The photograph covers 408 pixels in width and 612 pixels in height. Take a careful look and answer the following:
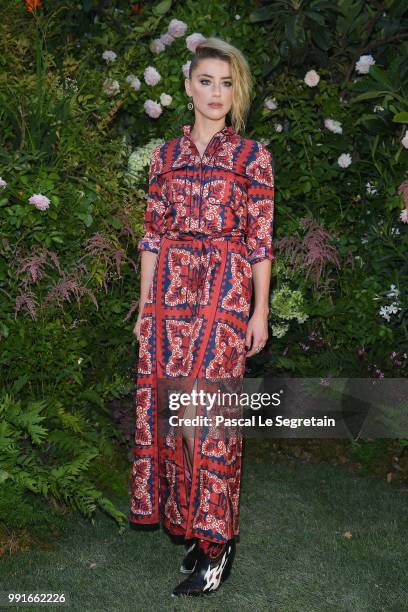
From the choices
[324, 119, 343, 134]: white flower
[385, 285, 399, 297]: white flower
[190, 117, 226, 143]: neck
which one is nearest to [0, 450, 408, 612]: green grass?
[385, 285, 399, 297]: white flower

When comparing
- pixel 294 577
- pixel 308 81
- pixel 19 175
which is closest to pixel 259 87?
pixel 308 81

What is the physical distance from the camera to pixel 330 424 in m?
6.14

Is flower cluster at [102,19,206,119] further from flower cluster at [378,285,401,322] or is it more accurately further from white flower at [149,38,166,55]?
flower cluster at [378,285,401,322]

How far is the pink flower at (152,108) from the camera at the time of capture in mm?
5953

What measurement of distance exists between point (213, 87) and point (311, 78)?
6.70 feet

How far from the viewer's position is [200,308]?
4.02 m

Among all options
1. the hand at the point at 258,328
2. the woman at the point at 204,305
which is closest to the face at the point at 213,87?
the woman at the point at 204,305

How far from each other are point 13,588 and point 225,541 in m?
0.95

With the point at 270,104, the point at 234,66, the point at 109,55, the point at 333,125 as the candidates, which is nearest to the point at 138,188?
the point at 109,55

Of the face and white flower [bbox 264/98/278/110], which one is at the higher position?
white flower [bbox 264/98/278/110]

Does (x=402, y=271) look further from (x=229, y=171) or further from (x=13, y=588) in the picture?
(x=13, y=588)

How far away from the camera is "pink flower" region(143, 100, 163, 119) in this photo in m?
5.95

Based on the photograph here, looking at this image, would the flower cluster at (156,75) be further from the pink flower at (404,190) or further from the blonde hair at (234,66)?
the blonde hair at (234,66)

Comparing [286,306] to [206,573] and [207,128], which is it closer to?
[207,128]
